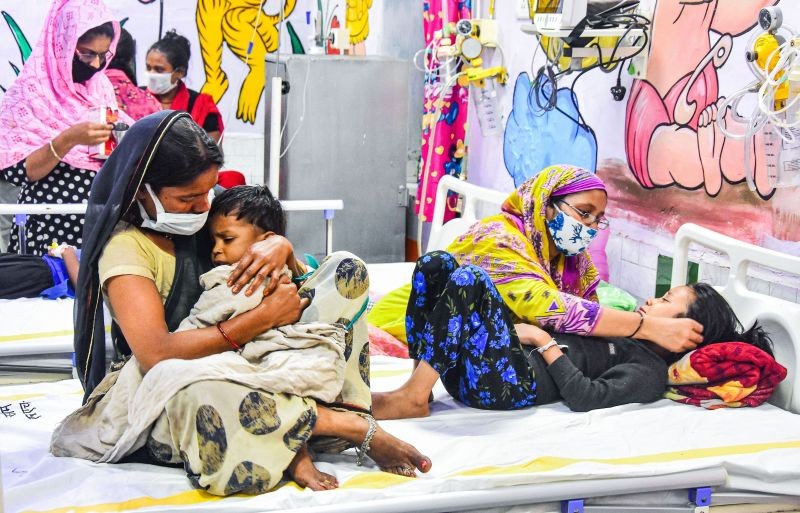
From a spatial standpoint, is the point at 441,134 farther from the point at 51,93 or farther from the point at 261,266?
the point at 261,266

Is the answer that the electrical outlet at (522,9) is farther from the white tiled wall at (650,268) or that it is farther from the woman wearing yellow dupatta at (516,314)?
the woman wearing yellow dupatta at (516,314)

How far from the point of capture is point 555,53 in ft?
14.2

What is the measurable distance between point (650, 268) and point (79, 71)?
364cm

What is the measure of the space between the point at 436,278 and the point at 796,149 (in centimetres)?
122

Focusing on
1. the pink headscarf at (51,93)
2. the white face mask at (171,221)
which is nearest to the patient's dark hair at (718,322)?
the white face mask at (171,221)

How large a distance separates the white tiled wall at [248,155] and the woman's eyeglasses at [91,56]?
0.95m

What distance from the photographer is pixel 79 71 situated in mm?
5656

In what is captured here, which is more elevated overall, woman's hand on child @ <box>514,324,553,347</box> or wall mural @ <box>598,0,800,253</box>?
wall mural @ <box>598,0,800,253</box>

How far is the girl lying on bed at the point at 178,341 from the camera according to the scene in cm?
220

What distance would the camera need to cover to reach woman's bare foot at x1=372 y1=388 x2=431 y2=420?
277 centimetres

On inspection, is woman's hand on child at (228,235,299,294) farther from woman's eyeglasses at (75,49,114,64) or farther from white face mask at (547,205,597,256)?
woman's eyeglasses at (75,49,114,64)

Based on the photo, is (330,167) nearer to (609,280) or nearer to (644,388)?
(609,280)

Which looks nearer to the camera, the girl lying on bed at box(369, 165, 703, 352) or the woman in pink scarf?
the girl lying on bed at box(369, 165, 703, 352)

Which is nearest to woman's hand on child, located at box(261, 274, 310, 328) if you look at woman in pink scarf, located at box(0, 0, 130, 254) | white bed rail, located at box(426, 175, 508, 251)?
white bed rail, located at box(426, 175, 508, 251)
